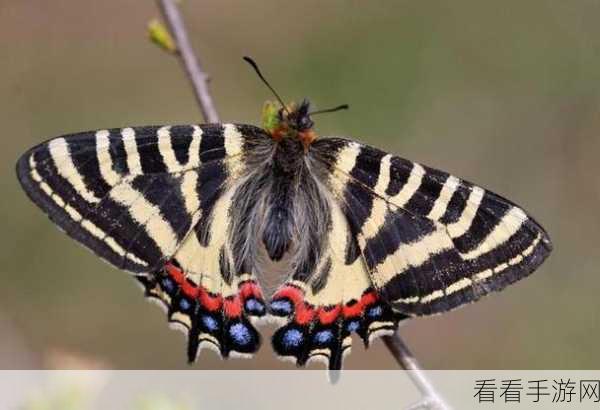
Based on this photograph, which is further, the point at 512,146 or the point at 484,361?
the point at 512,146

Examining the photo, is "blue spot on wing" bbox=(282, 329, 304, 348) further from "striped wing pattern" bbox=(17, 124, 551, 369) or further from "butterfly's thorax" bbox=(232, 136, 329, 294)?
"butterfly's thorax" bbox=(232, 136, 329, 294)

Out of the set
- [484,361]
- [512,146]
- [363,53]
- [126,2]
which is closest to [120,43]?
[126,2]

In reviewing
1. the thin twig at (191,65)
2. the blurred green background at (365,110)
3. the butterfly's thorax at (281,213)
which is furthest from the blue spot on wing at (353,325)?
the blurred green background at (365,110)

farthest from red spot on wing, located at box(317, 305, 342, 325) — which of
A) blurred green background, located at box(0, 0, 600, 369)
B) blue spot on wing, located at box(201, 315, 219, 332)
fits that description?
blurred green background, located at box(0, 0, 600, 369)

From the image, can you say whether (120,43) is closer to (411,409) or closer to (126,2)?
(126,2)

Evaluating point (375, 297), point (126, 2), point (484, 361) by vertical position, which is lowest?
point (484, 361)

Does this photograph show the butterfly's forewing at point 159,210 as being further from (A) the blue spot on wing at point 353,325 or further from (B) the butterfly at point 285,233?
(A) the blue spot on wing at point 353,325
